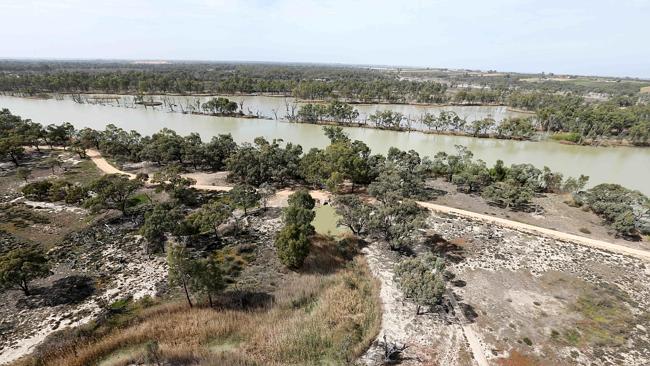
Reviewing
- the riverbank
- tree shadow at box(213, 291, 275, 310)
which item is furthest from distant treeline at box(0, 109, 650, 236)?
the riverbank

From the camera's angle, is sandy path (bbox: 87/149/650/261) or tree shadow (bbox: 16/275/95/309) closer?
tree shadow (bbox: 16/275/95/309)

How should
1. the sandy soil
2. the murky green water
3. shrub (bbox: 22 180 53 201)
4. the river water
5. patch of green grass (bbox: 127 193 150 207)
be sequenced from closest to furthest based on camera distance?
the murky green water
the sandy soil
shrub (bbox: 22 180 53 201)
patch of green grass (bbox: 127 193 150 207)
the river water

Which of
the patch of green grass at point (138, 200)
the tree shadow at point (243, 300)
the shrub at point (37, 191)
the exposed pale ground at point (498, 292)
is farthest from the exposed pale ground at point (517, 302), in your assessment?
the shrub at point (37, 191)

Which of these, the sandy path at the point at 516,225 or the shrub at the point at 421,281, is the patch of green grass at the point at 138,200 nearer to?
the sandy path at the point at 516,225

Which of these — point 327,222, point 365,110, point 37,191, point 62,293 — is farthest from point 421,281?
point 365,110

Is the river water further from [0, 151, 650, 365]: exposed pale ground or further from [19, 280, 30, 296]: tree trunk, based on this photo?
[19, 280, 30, 296]: tree trunk

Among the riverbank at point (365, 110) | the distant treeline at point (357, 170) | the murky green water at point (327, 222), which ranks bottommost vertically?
the murky green water at point (327, 222)

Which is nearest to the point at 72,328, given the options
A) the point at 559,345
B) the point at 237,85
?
the point at 559,345
